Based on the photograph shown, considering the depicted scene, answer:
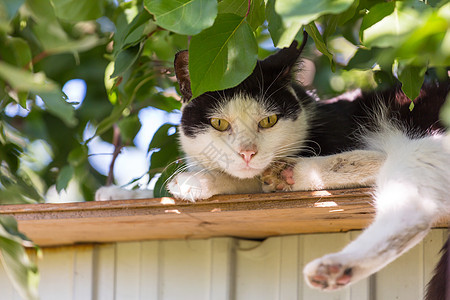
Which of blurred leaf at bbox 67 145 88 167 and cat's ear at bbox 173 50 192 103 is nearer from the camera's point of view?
cat's ear at bbox 173 50 192 103

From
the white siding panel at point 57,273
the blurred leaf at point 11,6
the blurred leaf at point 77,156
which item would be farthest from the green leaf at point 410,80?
the white siding panel at point 57,273

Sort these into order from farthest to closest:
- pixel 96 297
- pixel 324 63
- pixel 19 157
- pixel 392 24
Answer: pixel 324 63 < pixel 19 157 < pixel 96 297 < pixel 392 24

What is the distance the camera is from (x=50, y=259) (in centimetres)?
217

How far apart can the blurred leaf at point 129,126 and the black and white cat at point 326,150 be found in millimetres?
248

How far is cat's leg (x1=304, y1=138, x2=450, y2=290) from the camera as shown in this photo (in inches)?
48.4

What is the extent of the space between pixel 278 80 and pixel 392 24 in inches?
33.7

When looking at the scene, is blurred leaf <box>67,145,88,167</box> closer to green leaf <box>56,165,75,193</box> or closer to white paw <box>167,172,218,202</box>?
green leaf <box>56,165,75,193</box>

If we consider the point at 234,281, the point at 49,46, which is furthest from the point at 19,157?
the point at 49,46

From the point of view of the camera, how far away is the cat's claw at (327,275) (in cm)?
121

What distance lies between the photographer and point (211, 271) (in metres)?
1.99

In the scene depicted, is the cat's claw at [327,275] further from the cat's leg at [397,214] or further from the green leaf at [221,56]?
the green leaf at [221,56]

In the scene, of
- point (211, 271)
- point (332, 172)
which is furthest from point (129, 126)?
point (332, 172)

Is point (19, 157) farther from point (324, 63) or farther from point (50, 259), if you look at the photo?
point (324, 63)

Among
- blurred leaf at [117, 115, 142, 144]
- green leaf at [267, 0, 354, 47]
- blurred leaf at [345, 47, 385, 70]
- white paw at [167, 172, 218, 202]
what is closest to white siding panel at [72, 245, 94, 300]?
blurred leaf at [117, 115, 142, 144]
